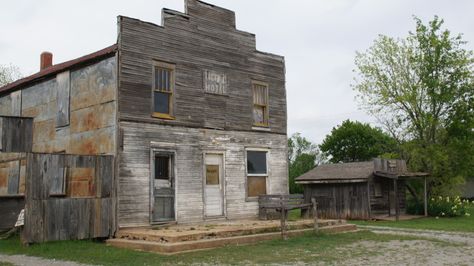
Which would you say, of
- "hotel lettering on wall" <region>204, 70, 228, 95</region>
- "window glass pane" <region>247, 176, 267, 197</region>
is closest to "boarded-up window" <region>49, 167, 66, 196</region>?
"hotel lettering on wall" <region>204, 70, 228, 95</region>

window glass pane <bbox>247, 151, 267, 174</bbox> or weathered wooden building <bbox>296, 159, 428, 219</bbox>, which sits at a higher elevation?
window glass pane <bbox>247, 151, 267, 174</bbox>

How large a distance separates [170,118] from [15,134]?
4771mm

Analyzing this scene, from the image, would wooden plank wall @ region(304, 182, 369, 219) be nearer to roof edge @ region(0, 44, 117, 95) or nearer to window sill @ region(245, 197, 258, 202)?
window sill @ region(245, 197, 258, 202)

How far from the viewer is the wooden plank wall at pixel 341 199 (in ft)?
86.7

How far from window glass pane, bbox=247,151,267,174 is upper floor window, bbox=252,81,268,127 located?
3.88ft

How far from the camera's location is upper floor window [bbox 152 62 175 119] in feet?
53.6

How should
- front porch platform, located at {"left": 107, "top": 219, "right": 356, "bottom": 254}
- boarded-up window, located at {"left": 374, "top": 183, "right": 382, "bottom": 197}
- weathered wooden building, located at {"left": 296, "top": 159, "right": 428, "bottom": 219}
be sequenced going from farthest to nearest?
boarded-up window, located at {"left": 374, "top": 183, "right": 382, "bottom": 197} < weathered wooden building, located at {"left": 296, "top": 159, "right": 428, "bottom": 219} < front porch platform, located at {"left": 107, "top": 219, "right": 356, "bottom": 254}

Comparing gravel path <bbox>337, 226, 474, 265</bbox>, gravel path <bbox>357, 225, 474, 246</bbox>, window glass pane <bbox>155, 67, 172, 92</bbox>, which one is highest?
window glass pane <bbox>155, 67, 172, 92</bbox>

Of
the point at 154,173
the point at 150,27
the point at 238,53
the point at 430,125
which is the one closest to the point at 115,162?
the point at 154,173

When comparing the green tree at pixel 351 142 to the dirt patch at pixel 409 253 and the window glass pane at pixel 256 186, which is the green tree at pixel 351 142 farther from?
the dirt patch at pixel 409 253

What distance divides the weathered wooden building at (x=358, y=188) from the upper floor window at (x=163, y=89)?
43.6ft

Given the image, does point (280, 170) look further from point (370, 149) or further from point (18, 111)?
point (370, 149)

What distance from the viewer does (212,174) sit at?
17.8 meters

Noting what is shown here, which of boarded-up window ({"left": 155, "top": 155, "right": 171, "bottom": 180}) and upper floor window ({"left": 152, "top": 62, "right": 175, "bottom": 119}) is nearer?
boarded-up window ({"left": 155, "top": 155, "right": 171, "bottom": 180})
